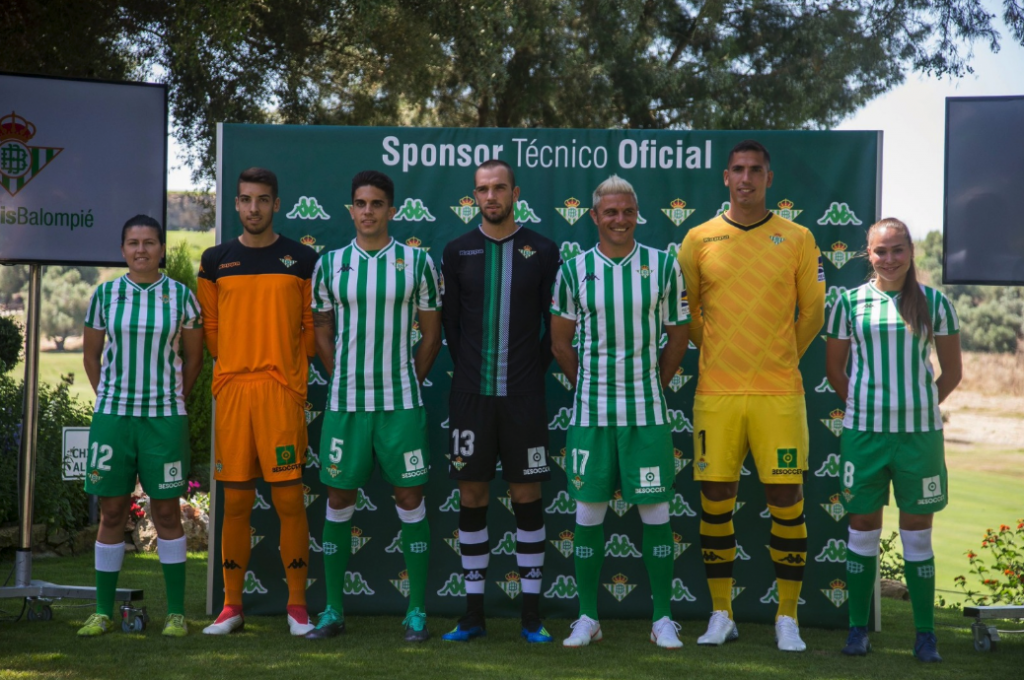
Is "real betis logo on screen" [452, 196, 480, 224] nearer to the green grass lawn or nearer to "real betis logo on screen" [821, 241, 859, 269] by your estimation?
"real betis logo on screen" [821, 241, 859, 269]

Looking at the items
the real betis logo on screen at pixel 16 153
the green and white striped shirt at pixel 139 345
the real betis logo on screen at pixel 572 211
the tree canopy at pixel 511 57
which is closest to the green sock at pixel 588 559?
the real betis logo on screen at pixel 572 211

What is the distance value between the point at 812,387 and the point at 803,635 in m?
1.13

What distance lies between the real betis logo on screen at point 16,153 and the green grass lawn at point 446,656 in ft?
6.61

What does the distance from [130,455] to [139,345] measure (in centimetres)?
46

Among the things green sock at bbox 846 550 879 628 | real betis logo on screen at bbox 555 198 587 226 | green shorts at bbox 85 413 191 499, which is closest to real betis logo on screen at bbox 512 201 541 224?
real betis logo on screen at bbox 555 198 587 226

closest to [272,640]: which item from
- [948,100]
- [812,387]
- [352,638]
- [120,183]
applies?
[352,638]

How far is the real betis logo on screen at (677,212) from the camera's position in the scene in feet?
14.6

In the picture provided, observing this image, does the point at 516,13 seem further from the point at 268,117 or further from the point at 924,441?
the point at 924,441

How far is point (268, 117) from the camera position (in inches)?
350

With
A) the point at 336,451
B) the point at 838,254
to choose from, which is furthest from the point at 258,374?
the point at 838,254

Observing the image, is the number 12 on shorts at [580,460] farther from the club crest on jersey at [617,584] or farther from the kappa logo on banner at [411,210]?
the kappa logo on banner at [411,210]

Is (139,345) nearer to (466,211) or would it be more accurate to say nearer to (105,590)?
(105,590)

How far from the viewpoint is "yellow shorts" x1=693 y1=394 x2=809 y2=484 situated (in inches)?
147

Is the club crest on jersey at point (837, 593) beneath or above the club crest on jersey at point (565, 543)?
beneath
